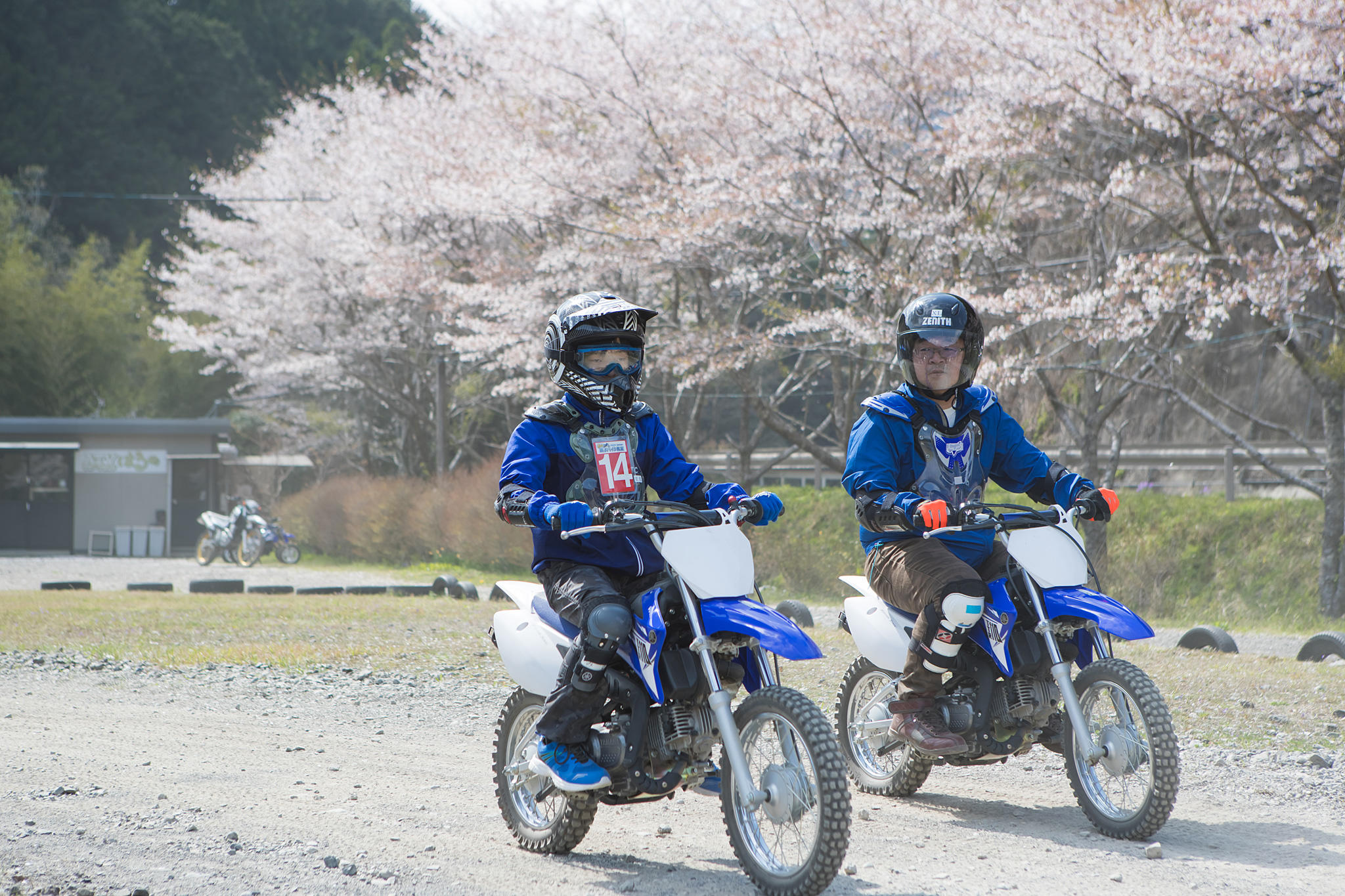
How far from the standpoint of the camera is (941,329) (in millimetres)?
4973

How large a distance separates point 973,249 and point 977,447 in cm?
1028

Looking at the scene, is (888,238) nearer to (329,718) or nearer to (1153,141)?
(1153,141)

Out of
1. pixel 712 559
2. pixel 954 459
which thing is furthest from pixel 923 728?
pixel 712 559

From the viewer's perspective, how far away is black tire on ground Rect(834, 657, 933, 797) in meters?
5.23

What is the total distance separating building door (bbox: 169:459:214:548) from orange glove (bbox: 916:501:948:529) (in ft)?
98.9

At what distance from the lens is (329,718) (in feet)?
24.0

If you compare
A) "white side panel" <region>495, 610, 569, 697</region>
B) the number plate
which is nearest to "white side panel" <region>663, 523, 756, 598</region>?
the number plate

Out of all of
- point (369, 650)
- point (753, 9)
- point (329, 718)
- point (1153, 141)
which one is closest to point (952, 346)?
point (329, 718)

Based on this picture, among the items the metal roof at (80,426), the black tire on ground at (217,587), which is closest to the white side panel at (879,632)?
the black tire on ground at (217,587)

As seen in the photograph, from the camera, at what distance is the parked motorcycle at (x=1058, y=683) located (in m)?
4.36

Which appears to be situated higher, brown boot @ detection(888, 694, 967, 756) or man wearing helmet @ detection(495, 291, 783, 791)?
man wearing helmet @ detection(495, 291, 783, 791)

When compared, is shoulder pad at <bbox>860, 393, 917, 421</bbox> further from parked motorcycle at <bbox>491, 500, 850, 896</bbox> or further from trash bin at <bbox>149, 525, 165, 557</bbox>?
trash bin at <bbox>149, 525, 165, 557</bbox>

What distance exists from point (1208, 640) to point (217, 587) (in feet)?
43.2

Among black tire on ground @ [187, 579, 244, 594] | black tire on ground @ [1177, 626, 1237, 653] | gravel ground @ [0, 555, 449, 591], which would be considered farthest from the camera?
gravel ground @ [0, 555, 449, 591]
